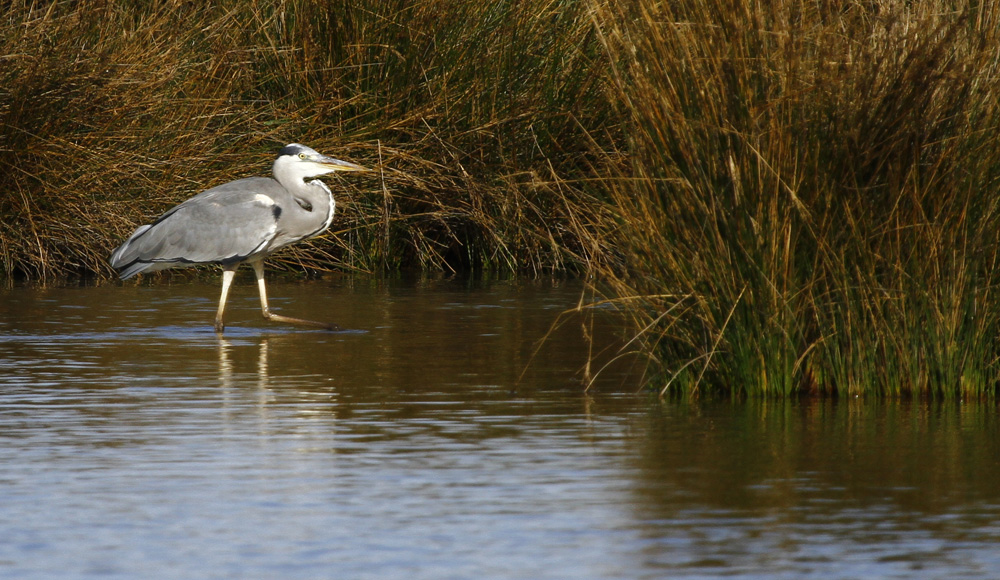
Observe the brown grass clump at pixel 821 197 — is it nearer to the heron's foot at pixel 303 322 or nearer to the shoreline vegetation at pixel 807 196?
the shoreline vegetation at pixel 807 196

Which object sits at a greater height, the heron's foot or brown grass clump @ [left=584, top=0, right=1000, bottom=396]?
brown grass clump @ [left=584, top=0, right=1000, bottom=396]

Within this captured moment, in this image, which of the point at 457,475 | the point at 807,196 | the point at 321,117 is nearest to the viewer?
the point at 457,475

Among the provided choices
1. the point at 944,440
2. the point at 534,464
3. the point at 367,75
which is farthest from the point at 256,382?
the point at 367,75

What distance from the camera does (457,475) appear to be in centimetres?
536

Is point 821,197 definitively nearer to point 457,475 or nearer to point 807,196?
point 807,196

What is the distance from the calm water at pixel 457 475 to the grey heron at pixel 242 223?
2030 mm

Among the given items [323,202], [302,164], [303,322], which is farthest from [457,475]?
[302,164]

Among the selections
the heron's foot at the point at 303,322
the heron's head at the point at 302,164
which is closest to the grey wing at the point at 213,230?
the heron's head at the point at 302,164

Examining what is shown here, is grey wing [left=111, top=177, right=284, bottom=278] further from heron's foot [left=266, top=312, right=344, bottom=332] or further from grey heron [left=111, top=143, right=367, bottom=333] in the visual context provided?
heron's foot [left=266, top=312, right=344, bottom=332]

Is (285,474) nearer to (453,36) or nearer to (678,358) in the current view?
(678,358)

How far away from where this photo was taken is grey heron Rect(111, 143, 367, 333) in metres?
10.8

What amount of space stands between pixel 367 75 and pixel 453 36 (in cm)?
86

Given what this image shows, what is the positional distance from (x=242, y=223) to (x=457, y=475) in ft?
19.0

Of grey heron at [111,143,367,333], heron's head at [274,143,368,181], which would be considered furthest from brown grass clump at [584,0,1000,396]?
heron's head at [274,143,368,181]
